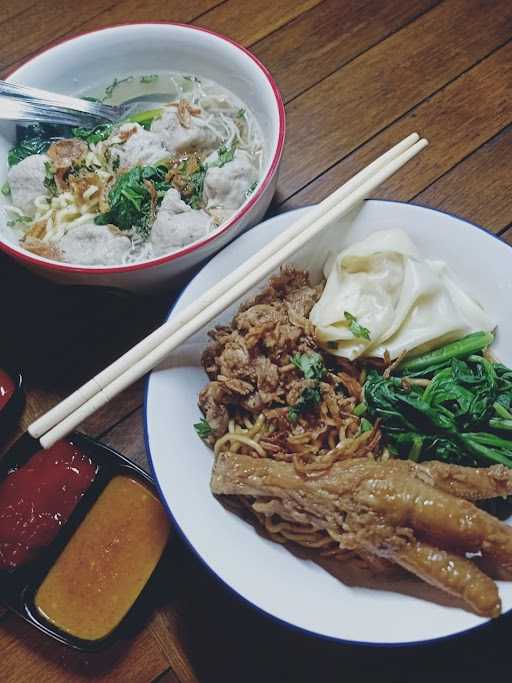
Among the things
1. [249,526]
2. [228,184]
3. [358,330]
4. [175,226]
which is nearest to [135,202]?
[175,226]

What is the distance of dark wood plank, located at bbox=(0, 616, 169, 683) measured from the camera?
5.90 ft

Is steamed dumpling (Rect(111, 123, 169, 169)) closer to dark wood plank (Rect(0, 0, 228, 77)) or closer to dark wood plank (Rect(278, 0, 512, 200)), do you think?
dark wood plank (Rect(278, 0, 512, 200))

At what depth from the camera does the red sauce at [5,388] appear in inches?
78.8

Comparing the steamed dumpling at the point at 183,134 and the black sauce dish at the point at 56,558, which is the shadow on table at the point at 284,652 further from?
the steamed dumpling at the point at 183,134

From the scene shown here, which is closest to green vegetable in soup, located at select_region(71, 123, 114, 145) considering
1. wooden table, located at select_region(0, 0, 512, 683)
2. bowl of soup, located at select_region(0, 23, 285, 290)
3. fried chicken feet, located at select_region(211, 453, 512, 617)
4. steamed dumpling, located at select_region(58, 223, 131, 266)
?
bowl of soup, located at select_region(0, 23, 285, 290)

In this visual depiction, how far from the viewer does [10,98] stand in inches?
82.3

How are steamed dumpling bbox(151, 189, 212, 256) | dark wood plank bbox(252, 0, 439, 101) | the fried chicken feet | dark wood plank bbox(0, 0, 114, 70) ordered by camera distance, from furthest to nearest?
1. dark wood plank bbox(0, 0, 114, 70)
2. dark wood plank bbox(252, 0, 439, 101)
3. steamed dumpling bbox(151, 189, 212, 256)
4. the fried chicken feet

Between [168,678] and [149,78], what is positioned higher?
[149,78]

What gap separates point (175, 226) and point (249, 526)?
2.88 ft

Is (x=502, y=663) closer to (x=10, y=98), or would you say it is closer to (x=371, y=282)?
(x=371, y=282)

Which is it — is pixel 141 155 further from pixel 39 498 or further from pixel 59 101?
pixel 39 498

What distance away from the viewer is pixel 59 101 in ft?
7.06

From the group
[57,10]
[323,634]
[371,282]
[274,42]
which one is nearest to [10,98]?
[57,10]

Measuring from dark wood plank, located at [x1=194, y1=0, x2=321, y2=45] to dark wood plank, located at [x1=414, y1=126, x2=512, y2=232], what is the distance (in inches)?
38.0
